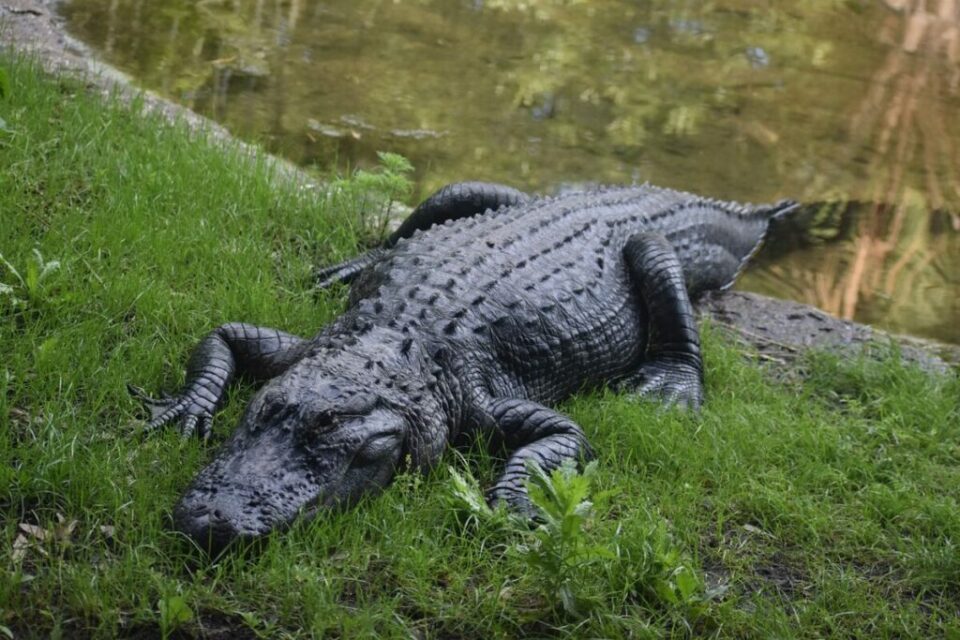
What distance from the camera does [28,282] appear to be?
4699 mm

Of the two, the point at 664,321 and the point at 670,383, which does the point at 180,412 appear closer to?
the point at 670,383

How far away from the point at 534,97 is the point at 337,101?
1844 mm

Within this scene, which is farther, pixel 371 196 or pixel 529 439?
pixel 371 196

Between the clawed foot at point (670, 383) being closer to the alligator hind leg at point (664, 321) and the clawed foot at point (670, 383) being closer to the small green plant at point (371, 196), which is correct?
the alligator hind leg at point (664, 321)

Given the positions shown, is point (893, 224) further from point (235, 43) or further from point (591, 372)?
point (235, 43)

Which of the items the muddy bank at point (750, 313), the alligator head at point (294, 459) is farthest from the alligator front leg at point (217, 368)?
the muddy bank at point (750, 313)

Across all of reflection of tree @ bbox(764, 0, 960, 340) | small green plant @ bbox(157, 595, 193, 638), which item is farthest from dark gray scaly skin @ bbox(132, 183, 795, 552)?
reflection of tree @ bbox(764, 0, 960, 340)

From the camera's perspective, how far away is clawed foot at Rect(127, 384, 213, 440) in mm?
4305

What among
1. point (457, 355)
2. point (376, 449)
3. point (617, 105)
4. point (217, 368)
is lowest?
point (217, 368)

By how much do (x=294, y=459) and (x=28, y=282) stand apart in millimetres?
1697

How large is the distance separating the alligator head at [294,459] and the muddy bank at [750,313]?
9.33 feet

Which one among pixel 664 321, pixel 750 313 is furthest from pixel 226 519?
pixel 750 313

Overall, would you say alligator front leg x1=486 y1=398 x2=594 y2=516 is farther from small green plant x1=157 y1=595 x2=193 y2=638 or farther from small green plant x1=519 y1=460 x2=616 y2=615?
small green plant x1=157 y1=595 x2=193 y2=638

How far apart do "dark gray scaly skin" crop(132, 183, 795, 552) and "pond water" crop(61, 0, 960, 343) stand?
5.97 feet
